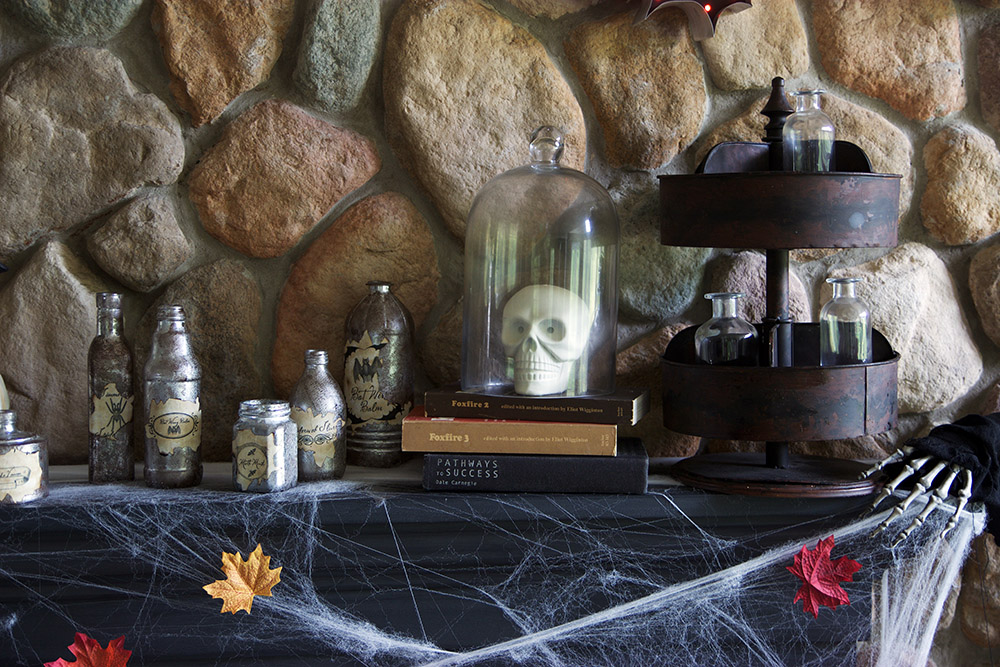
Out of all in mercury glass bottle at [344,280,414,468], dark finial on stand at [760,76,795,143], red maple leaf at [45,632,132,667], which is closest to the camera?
red maple leaf at [45,632,132,667]

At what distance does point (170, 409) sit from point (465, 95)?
1.98 feet

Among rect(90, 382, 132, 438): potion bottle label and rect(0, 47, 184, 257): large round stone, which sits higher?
rect(0, 47, 184, 257): large round stone

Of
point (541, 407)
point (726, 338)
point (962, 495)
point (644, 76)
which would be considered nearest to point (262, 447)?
point (541, 407)

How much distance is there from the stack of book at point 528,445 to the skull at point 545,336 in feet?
0.15

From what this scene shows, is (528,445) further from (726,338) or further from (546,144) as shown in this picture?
(546,144)

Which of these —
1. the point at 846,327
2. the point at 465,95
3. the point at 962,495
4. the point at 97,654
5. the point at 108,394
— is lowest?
the point at 97,654

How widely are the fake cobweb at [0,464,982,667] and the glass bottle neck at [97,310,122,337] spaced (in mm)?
222

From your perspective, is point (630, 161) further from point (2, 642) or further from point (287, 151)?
point (2, 642)

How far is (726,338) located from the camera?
3.74 feet

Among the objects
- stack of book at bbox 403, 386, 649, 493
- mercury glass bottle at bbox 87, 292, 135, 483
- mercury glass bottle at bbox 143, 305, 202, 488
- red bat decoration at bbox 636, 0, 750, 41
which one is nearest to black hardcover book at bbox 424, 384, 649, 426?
stack of book at bbox 403, 386, 649, 493

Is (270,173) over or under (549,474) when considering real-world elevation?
over

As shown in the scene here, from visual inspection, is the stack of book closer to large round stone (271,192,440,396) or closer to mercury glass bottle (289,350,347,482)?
mercury glass bottle (289,350,347,482)

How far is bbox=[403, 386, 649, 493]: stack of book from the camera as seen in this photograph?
1087 millimetres

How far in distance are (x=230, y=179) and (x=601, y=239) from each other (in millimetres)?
548
